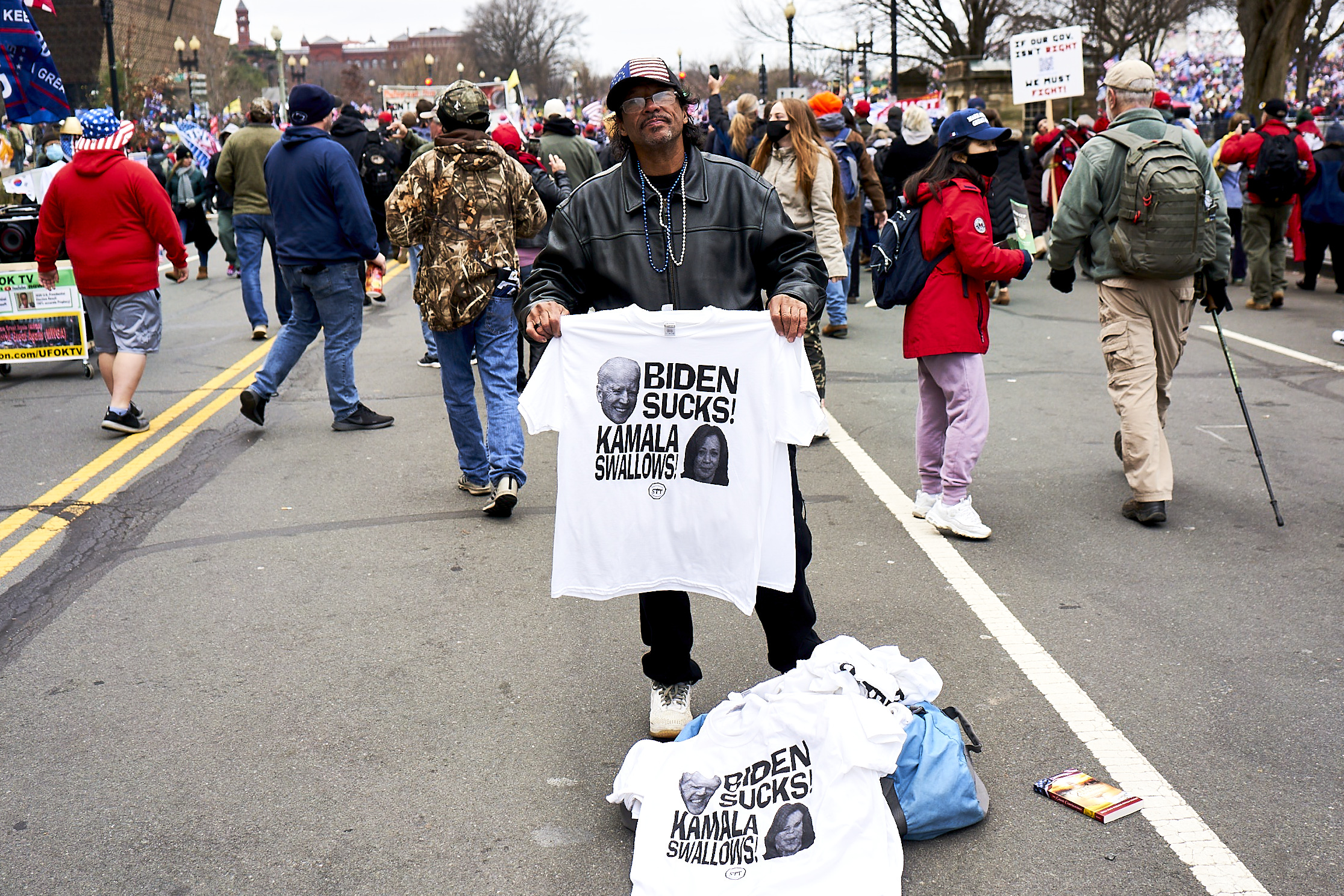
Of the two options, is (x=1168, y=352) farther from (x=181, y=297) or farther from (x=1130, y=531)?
(x=181, y=297)

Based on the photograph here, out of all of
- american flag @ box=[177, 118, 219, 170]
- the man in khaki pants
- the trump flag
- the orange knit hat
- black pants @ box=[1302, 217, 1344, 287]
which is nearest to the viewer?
the man in khaki pants

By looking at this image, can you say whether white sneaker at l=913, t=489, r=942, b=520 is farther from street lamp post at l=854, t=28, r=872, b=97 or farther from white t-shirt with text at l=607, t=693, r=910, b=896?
street lamp post at l=854, t=28, r=872, b=97

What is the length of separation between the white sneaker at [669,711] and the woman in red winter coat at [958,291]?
7.72ft

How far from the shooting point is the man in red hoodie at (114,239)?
26.4 feet

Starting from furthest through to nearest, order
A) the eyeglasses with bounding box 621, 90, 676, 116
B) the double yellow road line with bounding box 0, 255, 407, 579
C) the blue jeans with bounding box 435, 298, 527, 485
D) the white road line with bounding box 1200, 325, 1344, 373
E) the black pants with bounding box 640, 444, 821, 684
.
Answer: the white road line with bounding box 1200, 325, 1344, 373 < the blue jeans with bounding box 435, 298, 527, 485 < the double yellow road line with bounding box 0, 255, 407, 579 < the black pants with bounding box 640, 444, 821, 684 < the eyeglasses with bounding box 621, 90, 676, 116

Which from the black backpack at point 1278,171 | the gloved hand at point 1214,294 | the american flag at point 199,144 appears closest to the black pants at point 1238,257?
the black backpack at point 1278,171

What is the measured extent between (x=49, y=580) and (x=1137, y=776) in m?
4.58

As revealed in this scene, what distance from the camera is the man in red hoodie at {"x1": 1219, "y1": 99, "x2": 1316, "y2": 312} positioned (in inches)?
465

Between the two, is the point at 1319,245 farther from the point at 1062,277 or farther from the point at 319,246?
the point at 319,246

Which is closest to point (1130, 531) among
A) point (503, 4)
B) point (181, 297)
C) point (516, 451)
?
point (516, 451)

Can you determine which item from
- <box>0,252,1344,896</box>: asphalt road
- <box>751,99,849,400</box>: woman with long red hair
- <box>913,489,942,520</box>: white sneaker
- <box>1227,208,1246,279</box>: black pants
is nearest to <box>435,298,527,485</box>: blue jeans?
<box>0,252,1344,896</box>: asphalt road

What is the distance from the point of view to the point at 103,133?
8102 millimetres

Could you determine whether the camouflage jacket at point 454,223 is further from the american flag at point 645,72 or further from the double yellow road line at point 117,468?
the american flag at point 645,72

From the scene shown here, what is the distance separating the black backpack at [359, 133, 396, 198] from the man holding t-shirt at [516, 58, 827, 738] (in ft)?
30.1
